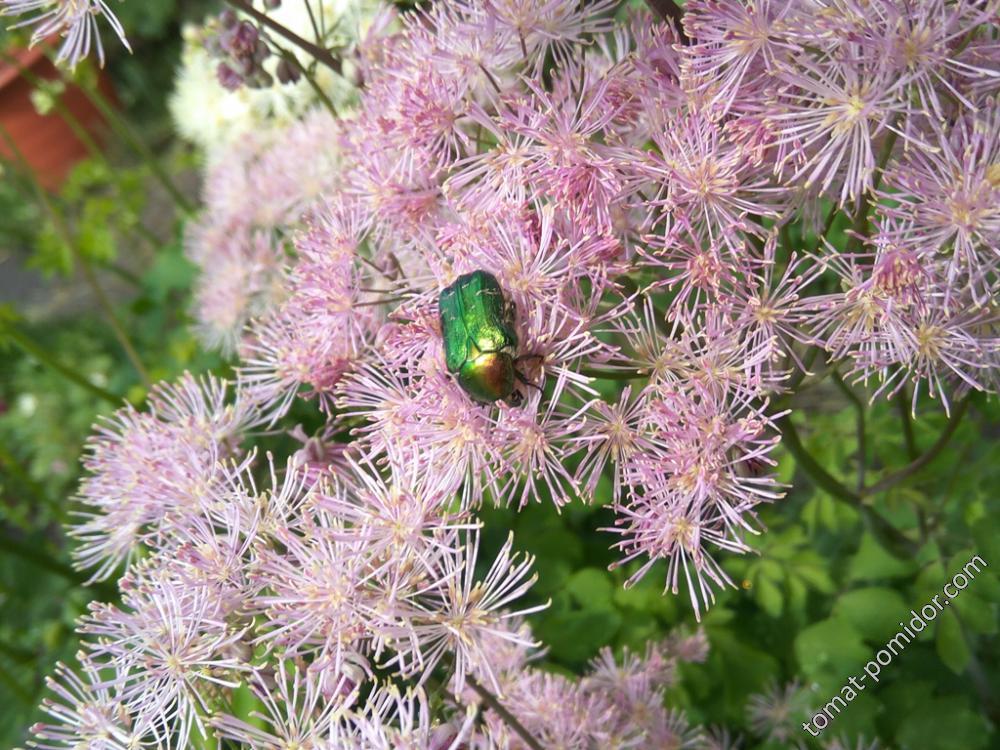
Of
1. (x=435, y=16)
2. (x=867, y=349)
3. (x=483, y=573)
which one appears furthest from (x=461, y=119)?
(x=483, y=573)

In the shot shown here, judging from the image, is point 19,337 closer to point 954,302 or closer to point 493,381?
point 493,381

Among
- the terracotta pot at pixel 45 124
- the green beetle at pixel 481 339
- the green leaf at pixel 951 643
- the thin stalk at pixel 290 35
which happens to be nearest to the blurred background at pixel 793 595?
the green leaf at pixel 951 643

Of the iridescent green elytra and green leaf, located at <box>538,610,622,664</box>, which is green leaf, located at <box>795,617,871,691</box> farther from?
the iridescent green elytra

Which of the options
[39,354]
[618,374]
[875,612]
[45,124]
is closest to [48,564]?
[39,354]

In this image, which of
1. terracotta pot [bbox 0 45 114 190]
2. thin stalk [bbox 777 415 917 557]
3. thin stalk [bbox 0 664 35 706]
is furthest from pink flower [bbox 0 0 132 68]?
terracotta pot [bbox 0 45 114 190]

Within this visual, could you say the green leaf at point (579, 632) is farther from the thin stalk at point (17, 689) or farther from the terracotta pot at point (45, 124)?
the terracotta pot at point (45, 124)

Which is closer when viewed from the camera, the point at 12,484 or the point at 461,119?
the point at 461,119

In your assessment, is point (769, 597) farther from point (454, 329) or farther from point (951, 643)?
point (454, 329)
